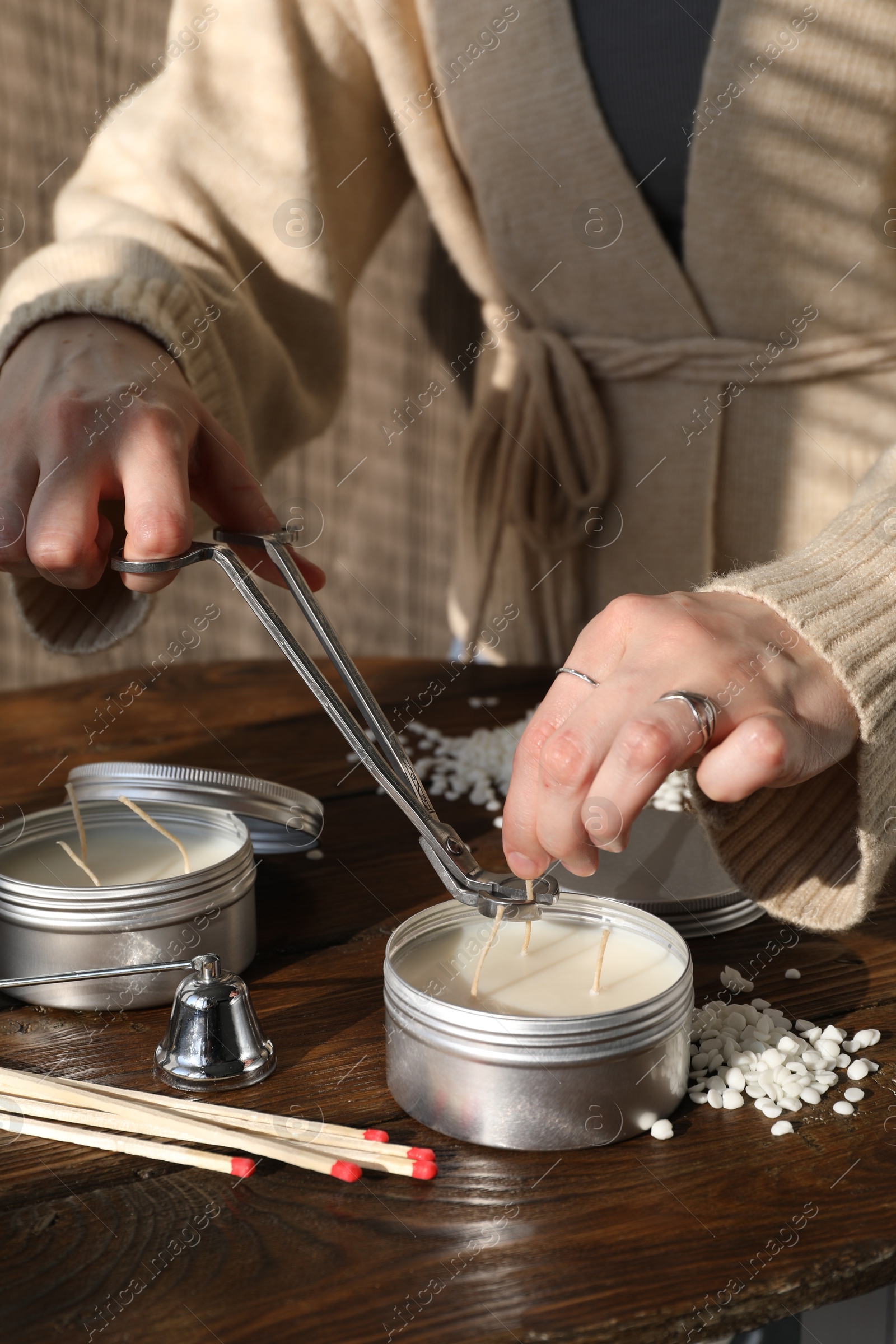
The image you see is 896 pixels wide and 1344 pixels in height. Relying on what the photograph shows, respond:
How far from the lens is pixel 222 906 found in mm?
631

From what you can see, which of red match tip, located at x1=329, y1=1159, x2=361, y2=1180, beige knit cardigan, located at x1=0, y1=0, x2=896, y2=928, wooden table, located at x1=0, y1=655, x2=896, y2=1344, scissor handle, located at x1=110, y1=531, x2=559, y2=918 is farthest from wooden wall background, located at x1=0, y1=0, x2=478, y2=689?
red match tip, located at x1=329, y1=1159, x2=361, y2=1180

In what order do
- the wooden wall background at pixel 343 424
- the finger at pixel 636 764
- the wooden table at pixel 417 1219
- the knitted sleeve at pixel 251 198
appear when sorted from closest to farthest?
the wooden table at pixel 417 1219, the finger at pixel 636 764, the knitted sleeve at pixel 251 198, the wooden wall background at pixel 343 424

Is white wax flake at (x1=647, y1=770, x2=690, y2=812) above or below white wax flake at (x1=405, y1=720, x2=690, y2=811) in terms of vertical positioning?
below

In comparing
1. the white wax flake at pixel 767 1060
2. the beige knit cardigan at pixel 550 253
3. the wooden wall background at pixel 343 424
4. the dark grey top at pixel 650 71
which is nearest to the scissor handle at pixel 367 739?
the white wax flake at pixel 767 1060

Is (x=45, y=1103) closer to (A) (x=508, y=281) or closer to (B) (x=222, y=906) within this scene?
(B) (x=222, y=906)

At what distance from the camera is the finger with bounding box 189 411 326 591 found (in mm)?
762

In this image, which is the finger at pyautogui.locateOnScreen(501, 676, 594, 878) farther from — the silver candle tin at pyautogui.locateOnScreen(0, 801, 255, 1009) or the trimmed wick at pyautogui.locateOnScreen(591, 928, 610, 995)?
the silver candle tin at pyautogui.locateOnScreen(0, 801, 255, 1009)

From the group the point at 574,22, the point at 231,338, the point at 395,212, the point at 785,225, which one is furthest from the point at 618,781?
the point at 395,212

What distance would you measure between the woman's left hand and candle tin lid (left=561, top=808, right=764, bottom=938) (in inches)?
5.3

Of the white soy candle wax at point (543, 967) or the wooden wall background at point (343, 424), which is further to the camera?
the wooden wall background at point (343, 424)

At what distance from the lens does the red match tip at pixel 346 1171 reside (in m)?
0.48

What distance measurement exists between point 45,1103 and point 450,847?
23 cm

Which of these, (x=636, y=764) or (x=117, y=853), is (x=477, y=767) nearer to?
(x=117, y=853)

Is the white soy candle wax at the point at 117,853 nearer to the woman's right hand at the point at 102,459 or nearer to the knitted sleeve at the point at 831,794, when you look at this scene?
the woman's right hand at the point at 102,459
